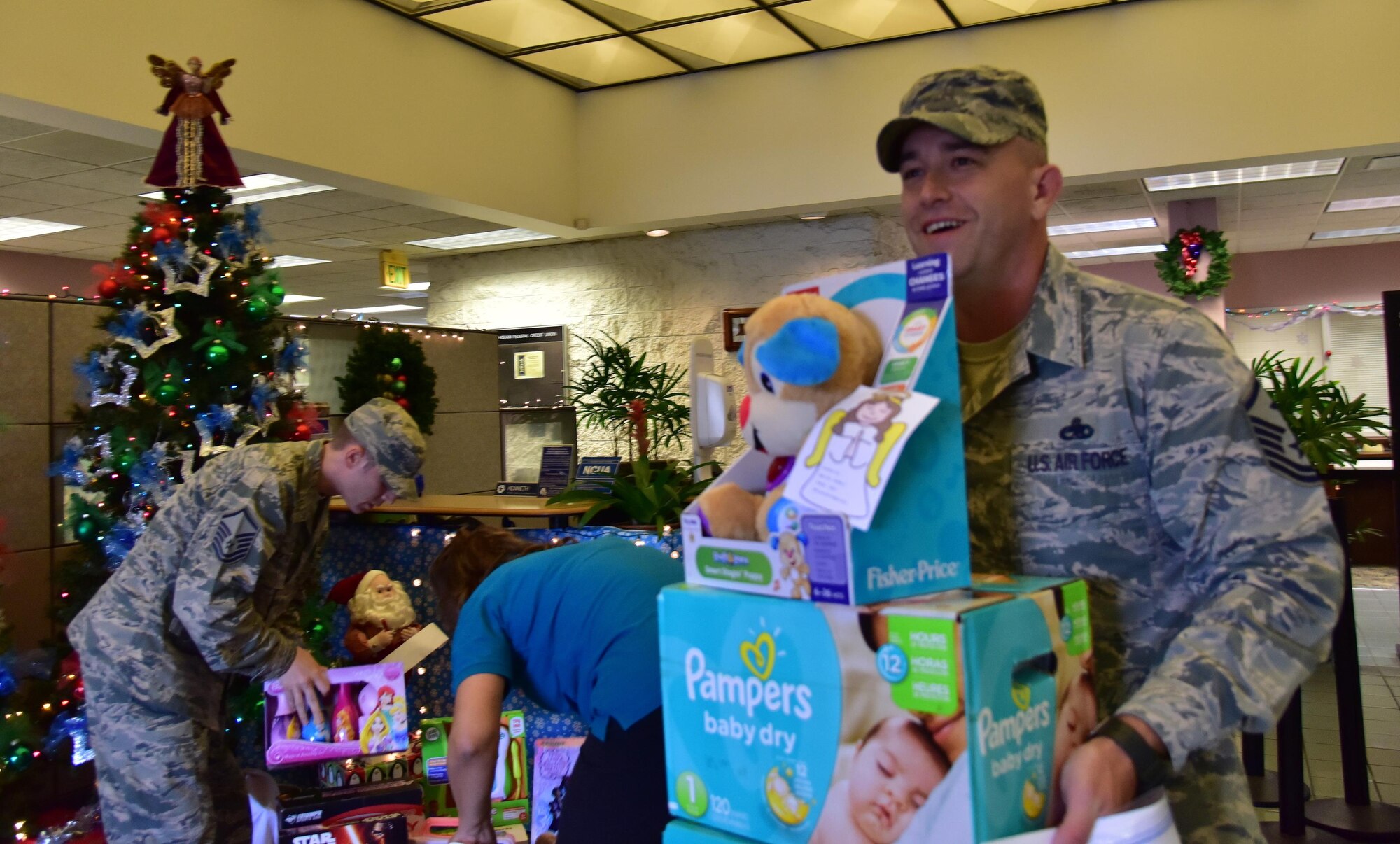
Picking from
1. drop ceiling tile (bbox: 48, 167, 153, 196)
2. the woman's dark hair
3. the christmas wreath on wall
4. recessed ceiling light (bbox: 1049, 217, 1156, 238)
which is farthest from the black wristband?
recessed ceiling light (bbox: 1049, 217, 1156, 238)

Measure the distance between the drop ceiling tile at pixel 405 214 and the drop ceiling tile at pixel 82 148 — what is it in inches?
69.1

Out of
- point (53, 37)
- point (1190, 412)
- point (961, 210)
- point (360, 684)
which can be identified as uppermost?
point (53, 37)

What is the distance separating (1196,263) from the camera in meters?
9.71

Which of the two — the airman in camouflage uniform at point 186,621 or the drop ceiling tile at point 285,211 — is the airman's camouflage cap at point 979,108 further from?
the drop ceiling tile at point 285,211

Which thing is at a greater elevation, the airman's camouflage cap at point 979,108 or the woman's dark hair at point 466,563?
the airman's camouflage cap at point 979,108

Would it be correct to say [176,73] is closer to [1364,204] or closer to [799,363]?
[799,363]

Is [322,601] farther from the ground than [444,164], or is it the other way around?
[444,164]

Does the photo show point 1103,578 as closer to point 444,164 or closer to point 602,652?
point 602,652

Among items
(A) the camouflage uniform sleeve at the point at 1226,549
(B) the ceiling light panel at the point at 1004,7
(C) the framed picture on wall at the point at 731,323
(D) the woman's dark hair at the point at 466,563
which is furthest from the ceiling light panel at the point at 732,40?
(A) the camouflage uniform sleeve at the point at 1226,549

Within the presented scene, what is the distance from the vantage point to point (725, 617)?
1.01 metres

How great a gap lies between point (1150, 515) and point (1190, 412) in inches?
5.1

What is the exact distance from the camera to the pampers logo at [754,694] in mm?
965

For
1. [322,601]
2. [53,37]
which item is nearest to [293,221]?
[53,37]

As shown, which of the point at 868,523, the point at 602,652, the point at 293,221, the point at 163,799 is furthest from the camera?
the point at 293,221
